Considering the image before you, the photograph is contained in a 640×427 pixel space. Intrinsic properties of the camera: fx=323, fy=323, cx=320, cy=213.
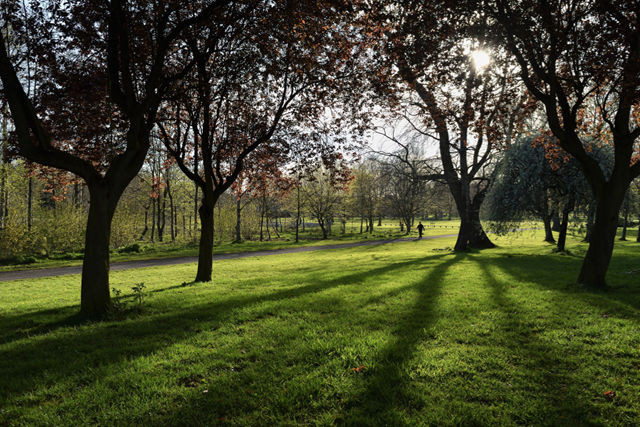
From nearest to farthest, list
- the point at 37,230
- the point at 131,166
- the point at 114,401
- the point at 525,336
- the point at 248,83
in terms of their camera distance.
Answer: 1. the point at 114,401
2. the point at 525,336
3. the point at 131,166
4. the point at 248,83
5. the point at 37,230

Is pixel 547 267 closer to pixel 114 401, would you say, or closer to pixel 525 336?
pixel 525 336

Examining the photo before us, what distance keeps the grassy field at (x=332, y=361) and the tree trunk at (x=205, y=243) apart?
2789 millimetres

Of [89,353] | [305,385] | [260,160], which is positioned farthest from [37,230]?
[305,385]

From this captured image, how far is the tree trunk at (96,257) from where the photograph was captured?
6070mm

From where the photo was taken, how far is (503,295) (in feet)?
23.6

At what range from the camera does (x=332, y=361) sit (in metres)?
3.95

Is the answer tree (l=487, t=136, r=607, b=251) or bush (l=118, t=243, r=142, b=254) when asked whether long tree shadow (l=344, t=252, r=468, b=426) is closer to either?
tree (l=487, t=136, r=607, b=251)

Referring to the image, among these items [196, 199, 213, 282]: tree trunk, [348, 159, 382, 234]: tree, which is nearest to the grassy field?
[196, 199, 213, 282]: tree trunk

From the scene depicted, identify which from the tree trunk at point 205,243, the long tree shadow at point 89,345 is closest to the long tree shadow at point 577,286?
the long tree shadow at point 89,345

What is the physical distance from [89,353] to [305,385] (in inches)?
123

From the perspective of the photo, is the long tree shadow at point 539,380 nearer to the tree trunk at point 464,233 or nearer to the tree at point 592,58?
the tree at point 592,58

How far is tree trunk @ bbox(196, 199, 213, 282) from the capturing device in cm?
998

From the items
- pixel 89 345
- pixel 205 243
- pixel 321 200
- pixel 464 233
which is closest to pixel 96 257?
pixel 89 345

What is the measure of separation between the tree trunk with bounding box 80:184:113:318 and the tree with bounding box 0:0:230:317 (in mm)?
16
